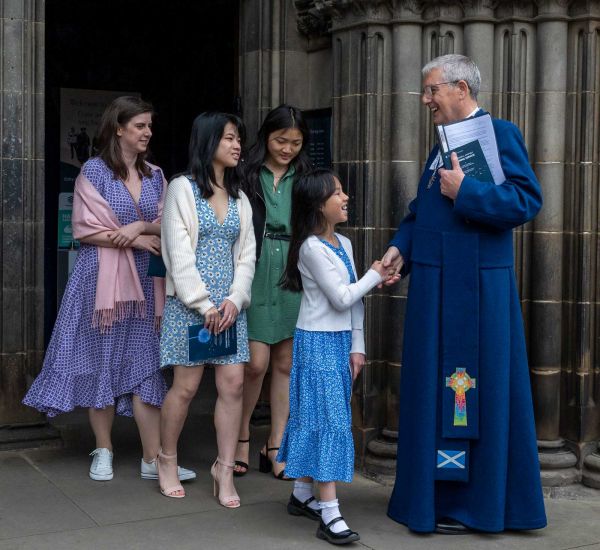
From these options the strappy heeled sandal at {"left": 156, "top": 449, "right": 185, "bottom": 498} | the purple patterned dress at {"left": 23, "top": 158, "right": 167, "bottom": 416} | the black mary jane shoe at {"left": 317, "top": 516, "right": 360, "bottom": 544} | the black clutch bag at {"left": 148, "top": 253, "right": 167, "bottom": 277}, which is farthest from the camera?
the purple patterned dress at {"left": 23, "top": 158, "right": 167, "bottom": 416}

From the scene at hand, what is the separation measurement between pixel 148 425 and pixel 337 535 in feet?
4.73

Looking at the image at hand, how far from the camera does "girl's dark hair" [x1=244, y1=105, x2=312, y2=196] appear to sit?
578 cm

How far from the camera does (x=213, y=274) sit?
5.38 metres

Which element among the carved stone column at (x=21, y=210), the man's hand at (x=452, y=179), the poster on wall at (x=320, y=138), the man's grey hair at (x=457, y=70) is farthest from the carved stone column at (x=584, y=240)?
the carved stone column at (x=21, y=210)

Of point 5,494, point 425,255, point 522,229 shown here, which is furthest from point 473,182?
point 5,494

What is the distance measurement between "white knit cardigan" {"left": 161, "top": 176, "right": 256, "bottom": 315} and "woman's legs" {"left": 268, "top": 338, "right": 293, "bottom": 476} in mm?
567

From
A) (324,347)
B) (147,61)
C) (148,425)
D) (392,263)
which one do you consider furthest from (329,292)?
(147,61)

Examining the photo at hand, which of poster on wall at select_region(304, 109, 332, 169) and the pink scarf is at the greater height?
poster on wall at select_region(304, 109, 332, 169)

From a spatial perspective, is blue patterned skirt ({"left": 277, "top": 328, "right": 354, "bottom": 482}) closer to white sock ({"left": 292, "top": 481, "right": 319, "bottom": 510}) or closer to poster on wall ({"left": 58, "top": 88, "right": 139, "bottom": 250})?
white sock ({"left": 292, "top": 481, "right": 319, "bottom": 510})

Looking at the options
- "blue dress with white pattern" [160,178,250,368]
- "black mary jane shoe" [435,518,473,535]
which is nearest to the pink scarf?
"blue dress with white pattern" [160,178,250,368]

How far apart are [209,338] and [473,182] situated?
4.66ft

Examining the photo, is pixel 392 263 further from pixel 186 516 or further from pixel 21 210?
pixel 21 210

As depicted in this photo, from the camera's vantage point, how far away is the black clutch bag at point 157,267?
572cm

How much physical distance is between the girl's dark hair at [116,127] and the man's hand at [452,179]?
1.71m
